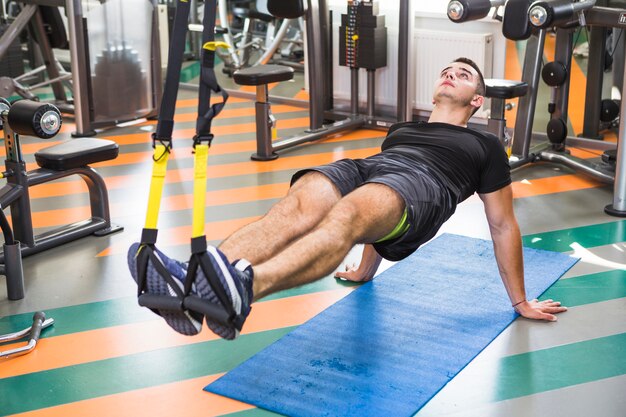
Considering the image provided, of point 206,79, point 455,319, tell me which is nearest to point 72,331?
point 455,319

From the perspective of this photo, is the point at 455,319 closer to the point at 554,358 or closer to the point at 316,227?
the point at 554,358

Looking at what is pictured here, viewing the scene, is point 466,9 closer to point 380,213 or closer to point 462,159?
point 462,159

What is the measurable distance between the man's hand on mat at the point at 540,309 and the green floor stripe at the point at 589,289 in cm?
12

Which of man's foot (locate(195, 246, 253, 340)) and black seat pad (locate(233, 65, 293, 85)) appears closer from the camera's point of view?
man's foot (locate(195, 246, 253, 340))

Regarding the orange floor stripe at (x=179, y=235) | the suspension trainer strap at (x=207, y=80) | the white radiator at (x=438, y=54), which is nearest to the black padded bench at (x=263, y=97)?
the white radiator at (x=438, y=54)

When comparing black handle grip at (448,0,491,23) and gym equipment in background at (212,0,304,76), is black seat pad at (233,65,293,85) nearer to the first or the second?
black handle grip at (448,0,491,23)

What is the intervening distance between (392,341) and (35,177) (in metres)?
1.87

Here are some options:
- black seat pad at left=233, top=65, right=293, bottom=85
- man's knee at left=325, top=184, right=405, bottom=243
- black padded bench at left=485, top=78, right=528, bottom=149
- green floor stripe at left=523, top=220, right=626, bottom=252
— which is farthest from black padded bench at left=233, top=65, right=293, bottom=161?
man's knee at left=325, top=184, right=405, bottom=243

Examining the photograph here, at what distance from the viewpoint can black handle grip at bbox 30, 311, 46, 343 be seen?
10.5 ft

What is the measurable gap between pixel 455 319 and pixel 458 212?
A: 4.44 feet

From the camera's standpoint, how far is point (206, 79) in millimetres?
1946

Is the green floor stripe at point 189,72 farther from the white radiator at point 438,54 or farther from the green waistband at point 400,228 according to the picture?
the green waistband at point 400,228

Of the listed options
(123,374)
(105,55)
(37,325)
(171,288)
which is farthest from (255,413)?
(105,55)

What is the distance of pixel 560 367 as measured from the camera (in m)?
2.95
